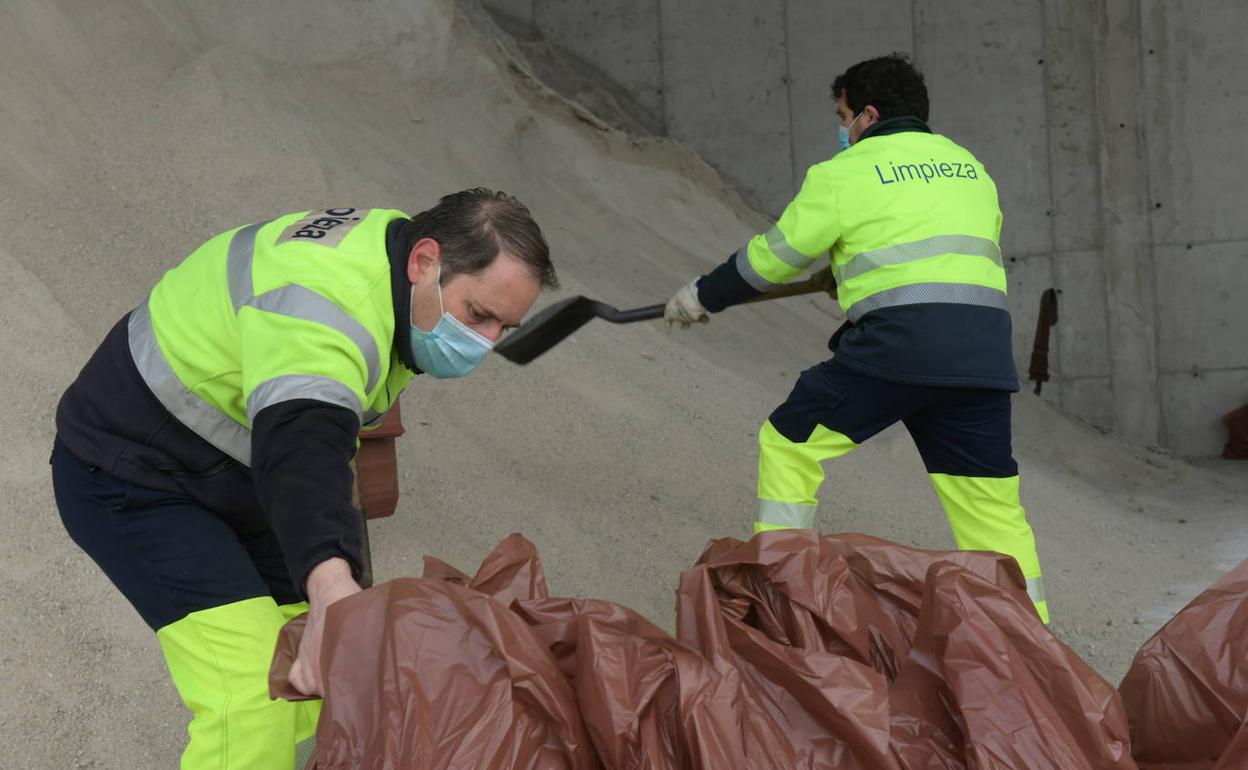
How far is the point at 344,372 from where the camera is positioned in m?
1.58

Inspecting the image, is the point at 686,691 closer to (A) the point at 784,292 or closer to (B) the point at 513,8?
(A) the point at 784,292

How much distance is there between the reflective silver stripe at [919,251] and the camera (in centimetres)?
282

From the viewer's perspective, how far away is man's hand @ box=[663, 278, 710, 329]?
329 centimetres

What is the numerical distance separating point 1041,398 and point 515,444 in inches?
164

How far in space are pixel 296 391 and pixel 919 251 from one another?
173 centimetres

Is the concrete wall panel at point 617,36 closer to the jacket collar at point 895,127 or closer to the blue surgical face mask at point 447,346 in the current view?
the jacket collar at point 895,127

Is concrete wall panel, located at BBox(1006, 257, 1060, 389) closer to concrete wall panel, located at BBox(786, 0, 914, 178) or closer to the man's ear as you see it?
concrete wall panel, located at BBox(786, 0, 914, 178)

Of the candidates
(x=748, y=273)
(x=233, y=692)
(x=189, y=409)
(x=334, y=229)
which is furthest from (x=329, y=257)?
(x=748, y=273)

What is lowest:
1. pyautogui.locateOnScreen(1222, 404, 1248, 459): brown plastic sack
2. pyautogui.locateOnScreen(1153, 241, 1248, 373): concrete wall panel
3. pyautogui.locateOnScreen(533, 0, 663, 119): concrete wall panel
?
pyautogui.locateOnScreen(1222, 404, 1248, 459): brown plastic sack

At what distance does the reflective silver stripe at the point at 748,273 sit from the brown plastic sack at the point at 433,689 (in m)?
1.61

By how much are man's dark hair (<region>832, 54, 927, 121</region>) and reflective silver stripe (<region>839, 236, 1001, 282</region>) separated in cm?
46

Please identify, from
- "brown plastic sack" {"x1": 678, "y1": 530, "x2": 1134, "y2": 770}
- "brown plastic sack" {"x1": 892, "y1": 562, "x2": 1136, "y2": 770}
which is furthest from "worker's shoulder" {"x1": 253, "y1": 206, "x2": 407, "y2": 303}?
"brown plastic sack" {"x1": 892, "y1": 562, "x2": 1136, "y2": 770}

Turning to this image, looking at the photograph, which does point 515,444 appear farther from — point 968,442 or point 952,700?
point 952,700

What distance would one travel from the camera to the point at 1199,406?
7293 mm
